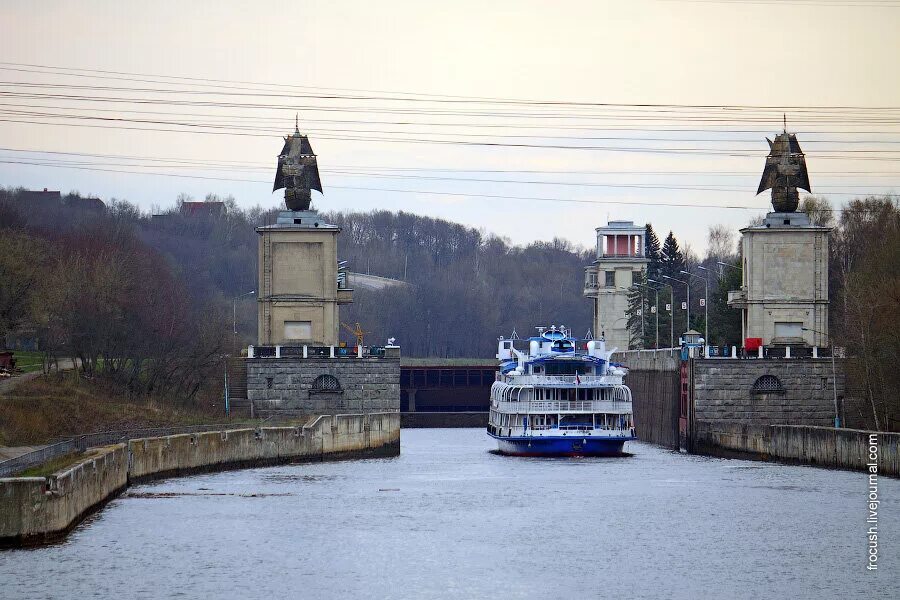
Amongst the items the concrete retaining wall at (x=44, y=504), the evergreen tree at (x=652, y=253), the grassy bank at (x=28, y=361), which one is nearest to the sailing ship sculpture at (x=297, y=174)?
the grassy bank at (x=28, y=361)

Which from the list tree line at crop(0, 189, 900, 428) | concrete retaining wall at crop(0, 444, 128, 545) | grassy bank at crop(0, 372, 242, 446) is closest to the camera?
concrete retaining wall at crop(0, 444, 128, 545)

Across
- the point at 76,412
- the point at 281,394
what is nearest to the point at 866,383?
the point at 281,394

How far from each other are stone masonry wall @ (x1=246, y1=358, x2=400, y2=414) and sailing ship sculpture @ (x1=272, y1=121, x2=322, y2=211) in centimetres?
1101

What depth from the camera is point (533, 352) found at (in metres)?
90.5

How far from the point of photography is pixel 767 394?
88.6 meters

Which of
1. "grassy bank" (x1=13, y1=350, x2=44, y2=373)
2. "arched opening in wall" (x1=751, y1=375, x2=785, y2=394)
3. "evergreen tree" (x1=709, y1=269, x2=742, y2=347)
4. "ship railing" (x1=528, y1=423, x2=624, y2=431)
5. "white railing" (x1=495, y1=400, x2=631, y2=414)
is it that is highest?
"evergreen tree" (x1=709, y1=269, x2=742, y2=347)

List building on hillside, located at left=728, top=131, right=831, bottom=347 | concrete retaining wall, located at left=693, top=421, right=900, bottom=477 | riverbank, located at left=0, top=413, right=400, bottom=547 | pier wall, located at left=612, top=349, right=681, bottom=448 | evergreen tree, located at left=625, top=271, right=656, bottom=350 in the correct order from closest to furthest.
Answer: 1. riverbank, located at left=0, top=413, right=400, bottom=547
2. concrete retaining wall, located at left=693, top=421, right=900, bottom=477
3. building on hillside, located at left=728, top=131, right=831, bottom=347
4. pier wall, located at left=612, top=349, right=681, bottom=448
5. evergreen tree, located at left=625, top=271, right=656, bottom=350

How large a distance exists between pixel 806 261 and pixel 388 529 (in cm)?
4591

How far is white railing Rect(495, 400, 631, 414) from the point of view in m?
84.7

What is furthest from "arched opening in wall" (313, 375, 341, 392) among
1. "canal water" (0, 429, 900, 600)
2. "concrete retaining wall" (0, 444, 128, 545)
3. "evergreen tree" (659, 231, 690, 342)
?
"evergreen tree" (659, 231, 690, 342)

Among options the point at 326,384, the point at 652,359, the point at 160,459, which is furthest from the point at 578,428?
the point at 160,459

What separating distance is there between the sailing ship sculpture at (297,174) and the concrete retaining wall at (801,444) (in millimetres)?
26706

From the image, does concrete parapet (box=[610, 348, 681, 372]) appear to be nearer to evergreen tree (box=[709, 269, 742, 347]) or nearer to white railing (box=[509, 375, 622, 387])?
evergreen tree (box=[709, 269, 742, 347])

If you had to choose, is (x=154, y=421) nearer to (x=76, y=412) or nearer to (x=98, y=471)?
(x=76, y=412)
